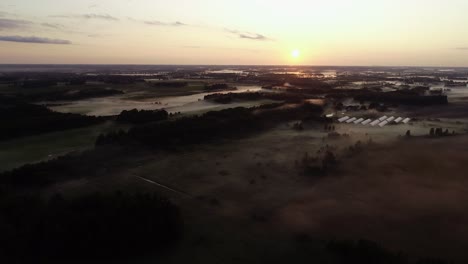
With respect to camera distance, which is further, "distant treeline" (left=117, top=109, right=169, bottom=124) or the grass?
"distant treeline" (left=117, top=109, right=169, bottom=124)

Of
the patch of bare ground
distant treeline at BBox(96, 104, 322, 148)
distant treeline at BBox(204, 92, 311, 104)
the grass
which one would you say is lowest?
the patch of bare ground

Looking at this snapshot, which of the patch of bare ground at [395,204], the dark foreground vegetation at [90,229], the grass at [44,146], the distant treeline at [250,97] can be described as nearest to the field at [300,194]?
the patch of bare ground at [395,204]

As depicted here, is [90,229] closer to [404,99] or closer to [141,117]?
[141,117]

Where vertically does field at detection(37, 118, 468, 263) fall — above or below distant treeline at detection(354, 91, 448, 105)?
below

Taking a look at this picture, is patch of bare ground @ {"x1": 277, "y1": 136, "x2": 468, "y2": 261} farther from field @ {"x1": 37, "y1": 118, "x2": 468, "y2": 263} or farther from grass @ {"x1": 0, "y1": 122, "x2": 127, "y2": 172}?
grass @ {"x1": 0, "y1": 122, "x2": 127, "y2": 172}

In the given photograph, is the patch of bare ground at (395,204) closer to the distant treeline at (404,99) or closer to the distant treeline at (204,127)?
the distant treeline at (204,127)

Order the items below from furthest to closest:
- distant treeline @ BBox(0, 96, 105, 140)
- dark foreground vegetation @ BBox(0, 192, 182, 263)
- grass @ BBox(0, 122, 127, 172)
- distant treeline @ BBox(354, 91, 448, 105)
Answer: distant treeline @ BBox(354, 91, 448, 105), distant treeline @ BBox(0, 96, 105, 140), grass @ BBox(0, 122, 127, 172), dark foreground vegetation @ BBox(0, 192, 182, 263)

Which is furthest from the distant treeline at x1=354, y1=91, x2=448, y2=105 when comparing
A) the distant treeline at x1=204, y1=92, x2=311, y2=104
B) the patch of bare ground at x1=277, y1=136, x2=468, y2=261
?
the patch of bare ground at x1=277, y1=136, x2=468, y2=261

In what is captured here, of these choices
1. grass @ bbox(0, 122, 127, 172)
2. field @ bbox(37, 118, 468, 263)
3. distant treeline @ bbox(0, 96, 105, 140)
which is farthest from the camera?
distant treeline @ bbox(0, 96, 105, 140)
